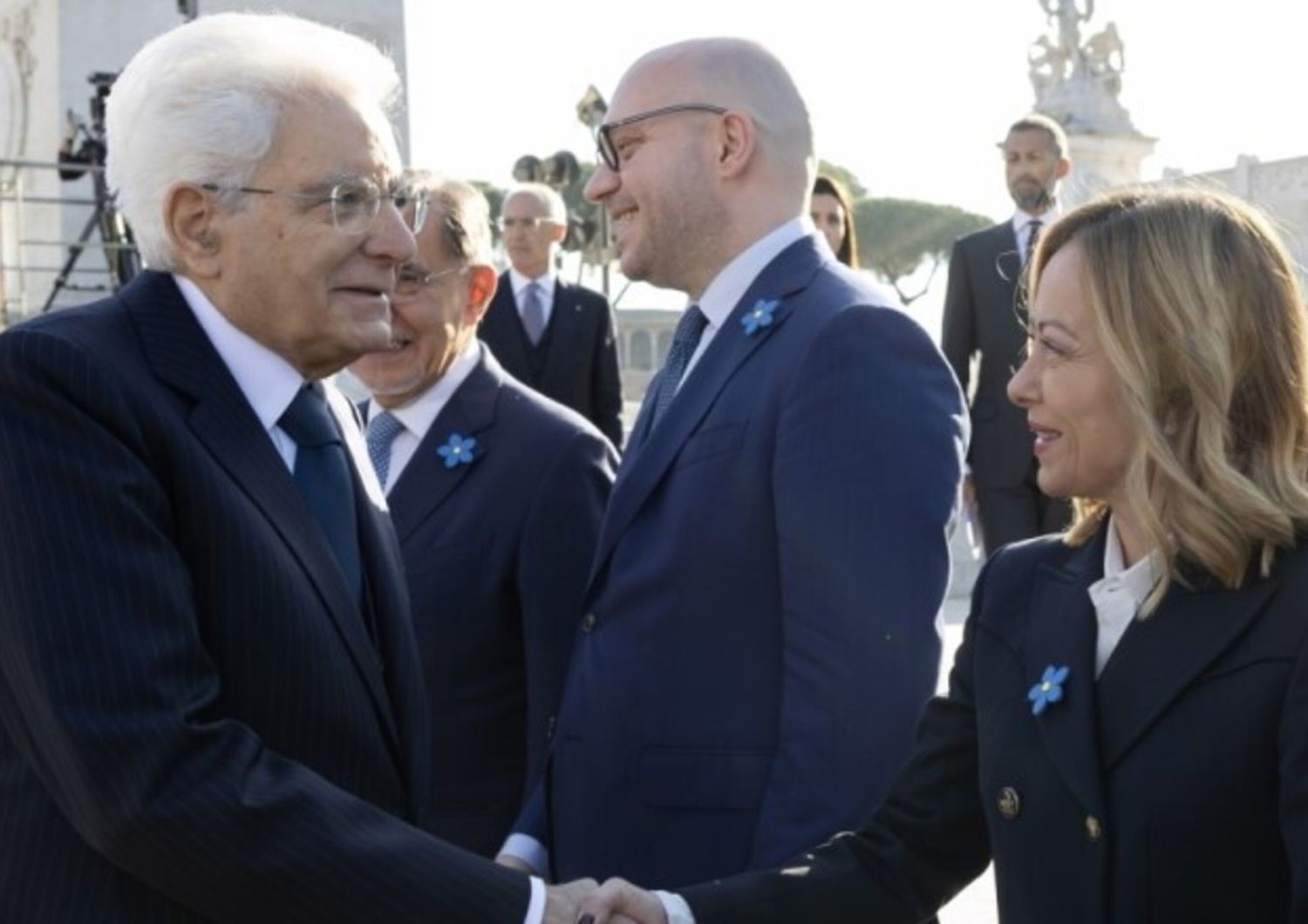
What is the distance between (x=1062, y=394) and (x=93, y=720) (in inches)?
51.1

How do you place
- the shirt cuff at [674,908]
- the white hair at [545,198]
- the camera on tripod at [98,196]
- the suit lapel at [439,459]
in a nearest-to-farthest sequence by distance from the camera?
the shirt cuff at [674,908] < the suit lapel at [439,459] < the white hair at [545,198] < the camera on tripod at [98,196]

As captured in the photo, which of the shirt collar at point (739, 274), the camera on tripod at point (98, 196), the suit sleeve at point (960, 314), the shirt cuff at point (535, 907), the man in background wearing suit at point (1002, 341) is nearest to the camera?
the shirt cuff at point (535, 907)

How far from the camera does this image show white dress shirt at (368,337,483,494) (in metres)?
4.70

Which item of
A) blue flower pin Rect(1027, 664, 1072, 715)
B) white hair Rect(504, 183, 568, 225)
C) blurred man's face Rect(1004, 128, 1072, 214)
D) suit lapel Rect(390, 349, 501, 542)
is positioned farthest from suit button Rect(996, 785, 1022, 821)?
white hair Rect(504, 183, 568, 225)

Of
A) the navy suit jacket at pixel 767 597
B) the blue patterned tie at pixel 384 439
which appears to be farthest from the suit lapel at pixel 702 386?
the blue patterned tie at pixel 384 439

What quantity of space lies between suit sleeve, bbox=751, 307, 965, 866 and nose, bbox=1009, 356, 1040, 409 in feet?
1.42

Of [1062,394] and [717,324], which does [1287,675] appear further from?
[717,324]

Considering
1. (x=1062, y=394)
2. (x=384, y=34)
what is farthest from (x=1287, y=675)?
(x=384, y=34)

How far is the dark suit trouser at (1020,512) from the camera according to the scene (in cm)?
947

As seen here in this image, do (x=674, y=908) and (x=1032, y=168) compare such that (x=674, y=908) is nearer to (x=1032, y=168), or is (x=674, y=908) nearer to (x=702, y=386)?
(x=702, y=386)

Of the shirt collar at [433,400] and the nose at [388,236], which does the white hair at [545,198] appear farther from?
the nose at [388,236]

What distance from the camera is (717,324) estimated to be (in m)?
4.05

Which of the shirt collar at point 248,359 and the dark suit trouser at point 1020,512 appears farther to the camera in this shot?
the dark suit trouser at point 1020,512

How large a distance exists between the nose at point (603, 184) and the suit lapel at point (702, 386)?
303 mm
